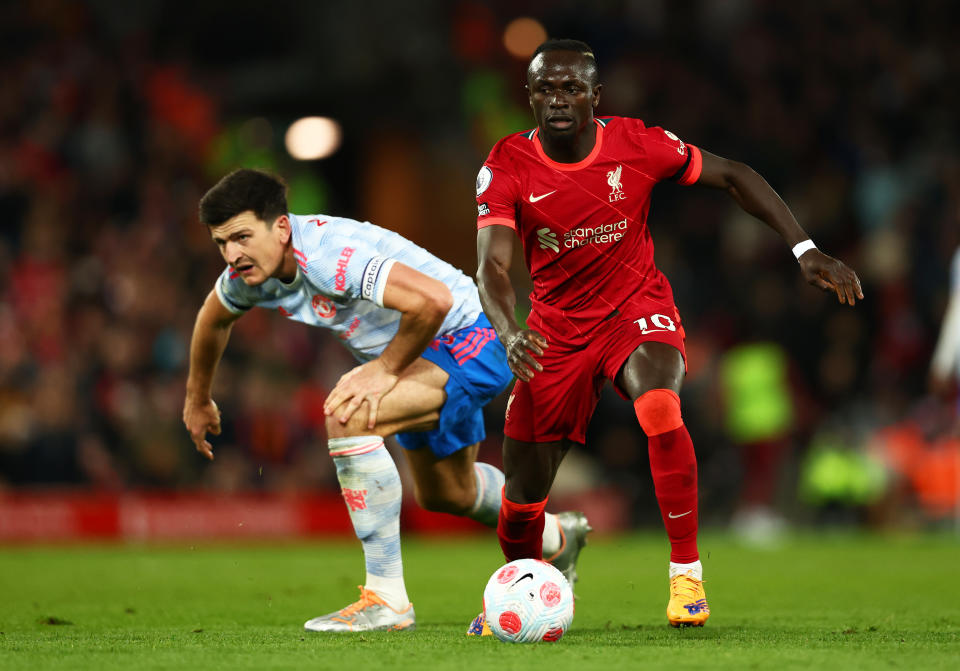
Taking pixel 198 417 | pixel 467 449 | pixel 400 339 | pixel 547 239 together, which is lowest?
pixel 467 449

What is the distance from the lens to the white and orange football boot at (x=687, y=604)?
5523 millimetres

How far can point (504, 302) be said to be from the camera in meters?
5.41

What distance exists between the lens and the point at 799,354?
1536 cm

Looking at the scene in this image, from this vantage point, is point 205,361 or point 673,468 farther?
point 205,361

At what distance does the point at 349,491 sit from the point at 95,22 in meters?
14.7

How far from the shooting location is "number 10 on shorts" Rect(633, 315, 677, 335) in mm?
5754

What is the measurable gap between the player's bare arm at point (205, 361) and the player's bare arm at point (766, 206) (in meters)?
2.34

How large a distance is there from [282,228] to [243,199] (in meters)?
0.22

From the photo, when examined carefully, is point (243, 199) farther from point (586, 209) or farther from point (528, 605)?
point (528, 605)

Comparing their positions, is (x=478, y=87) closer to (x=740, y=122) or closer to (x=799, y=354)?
(x=740, y=122)

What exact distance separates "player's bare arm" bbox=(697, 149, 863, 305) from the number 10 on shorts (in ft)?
1.87

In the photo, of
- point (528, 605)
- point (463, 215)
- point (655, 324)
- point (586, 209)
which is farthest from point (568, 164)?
point (463, 215)

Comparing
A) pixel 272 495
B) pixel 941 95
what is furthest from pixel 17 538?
pixel 941 95

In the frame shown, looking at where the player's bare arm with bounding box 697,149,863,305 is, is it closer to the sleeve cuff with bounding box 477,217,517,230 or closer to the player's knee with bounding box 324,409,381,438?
the sleeve cuff with bounding box 477,217,517,230
